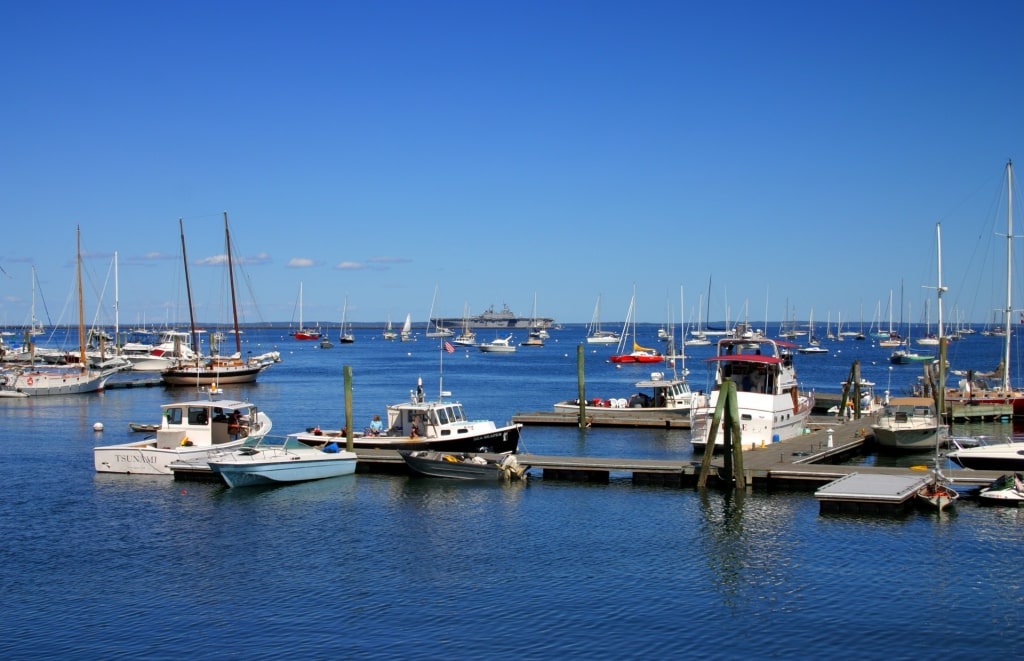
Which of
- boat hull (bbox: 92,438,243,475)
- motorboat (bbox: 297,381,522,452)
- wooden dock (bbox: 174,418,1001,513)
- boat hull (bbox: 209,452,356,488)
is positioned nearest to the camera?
wooden dock (bbox: 174,418,1001,513)

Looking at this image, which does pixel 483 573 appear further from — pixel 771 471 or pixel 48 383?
pixel 48 383

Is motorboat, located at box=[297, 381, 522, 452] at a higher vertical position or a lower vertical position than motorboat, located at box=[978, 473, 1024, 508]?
higher

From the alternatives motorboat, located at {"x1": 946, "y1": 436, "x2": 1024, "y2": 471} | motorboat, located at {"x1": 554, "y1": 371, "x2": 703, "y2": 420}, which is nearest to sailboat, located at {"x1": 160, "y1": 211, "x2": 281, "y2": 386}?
motorboat, located at {"x1": 554, "y1": 371, "x2": 703, "y2": 420}

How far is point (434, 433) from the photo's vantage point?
143 ft

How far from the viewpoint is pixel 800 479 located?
35.9 m

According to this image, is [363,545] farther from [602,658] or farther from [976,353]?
[976,353]

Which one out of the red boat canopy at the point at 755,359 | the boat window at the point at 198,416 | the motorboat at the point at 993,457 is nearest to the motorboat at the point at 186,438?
the boat window at the point at 198,416

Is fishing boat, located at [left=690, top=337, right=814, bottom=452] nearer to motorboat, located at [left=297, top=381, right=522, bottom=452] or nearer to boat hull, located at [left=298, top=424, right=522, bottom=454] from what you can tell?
boat hull, located at [left=298, top=424, right=522, bottom=454]

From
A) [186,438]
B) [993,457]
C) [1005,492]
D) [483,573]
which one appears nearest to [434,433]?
[186,438]

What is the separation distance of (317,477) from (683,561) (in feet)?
56.4

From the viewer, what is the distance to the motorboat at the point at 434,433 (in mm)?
43469

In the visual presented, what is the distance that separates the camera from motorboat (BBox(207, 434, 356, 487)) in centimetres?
3878

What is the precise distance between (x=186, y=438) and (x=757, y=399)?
23806 millimetres

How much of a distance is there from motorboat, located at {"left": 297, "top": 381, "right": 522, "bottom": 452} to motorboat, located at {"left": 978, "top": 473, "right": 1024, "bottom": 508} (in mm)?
18962
